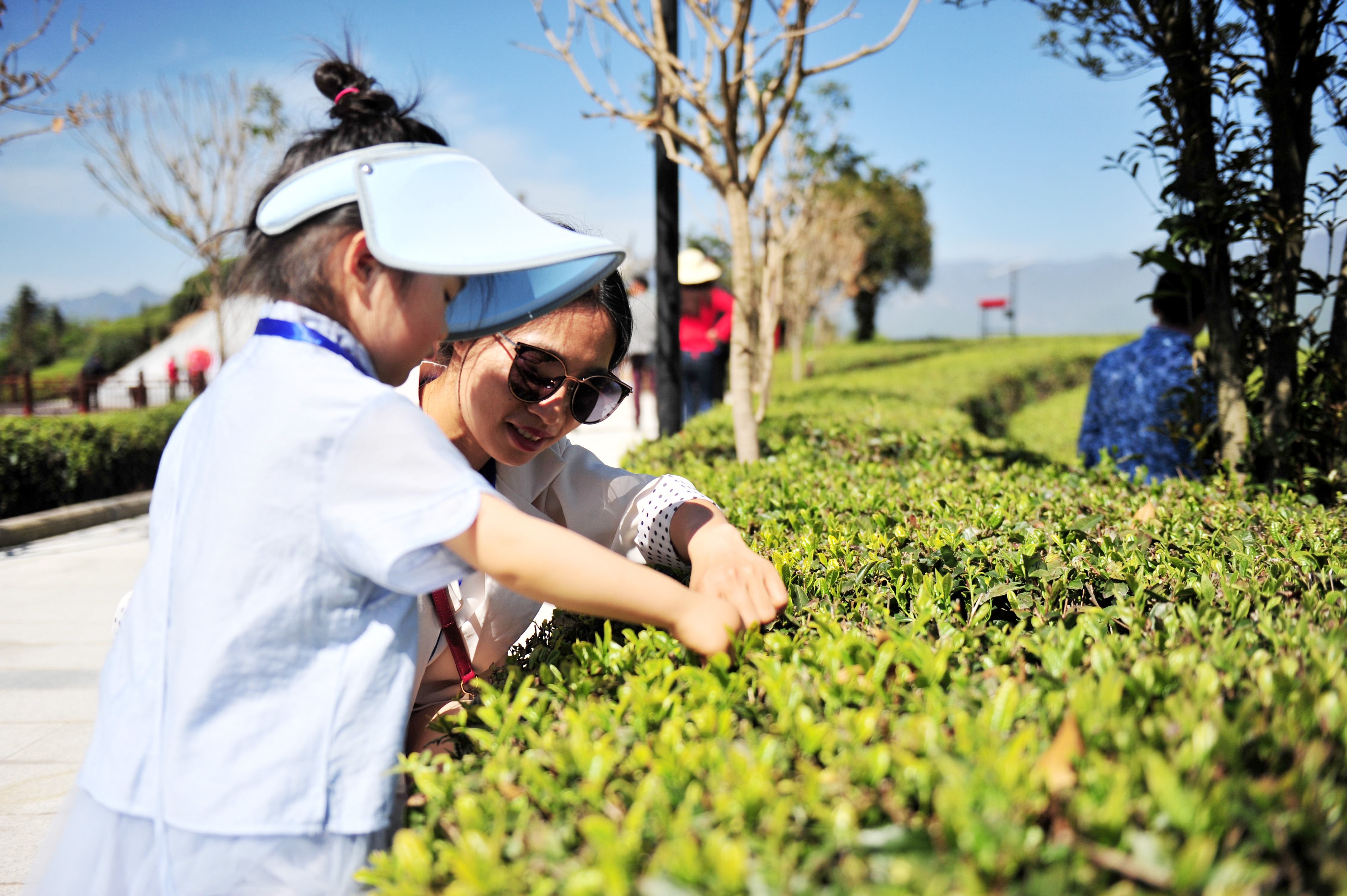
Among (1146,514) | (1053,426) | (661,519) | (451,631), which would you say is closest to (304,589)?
(451,631)

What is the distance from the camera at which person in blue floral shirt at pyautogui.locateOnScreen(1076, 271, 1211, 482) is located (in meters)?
4.34

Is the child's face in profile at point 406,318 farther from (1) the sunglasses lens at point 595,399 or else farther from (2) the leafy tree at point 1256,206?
(2) the leafy tree at point 1256,206

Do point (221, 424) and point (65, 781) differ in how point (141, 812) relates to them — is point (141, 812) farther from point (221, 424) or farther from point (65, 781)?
point (65, 781)

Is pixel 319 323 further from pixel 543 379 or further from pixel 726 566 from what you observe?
pixel 726 566

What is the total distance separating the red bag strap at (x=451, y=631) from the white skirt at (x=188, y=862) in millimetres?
596

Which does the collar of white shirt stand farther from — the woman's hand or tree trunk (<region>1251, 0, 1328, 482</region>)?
tree trunk (<region>1251, 0, 1328, 482</region>)

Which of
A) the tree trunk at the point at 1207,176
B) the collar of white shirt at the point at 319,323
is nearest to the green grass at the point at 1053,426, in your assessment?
the tree trunk at the point at 1207,176

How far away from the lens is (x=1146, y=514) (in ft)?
8.30

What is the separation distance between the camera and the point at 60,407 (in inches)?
813

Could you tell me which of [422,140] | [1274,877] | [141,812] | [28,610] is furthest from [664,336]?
[1274,877]

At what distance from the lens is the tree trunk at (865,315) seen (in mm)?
54000

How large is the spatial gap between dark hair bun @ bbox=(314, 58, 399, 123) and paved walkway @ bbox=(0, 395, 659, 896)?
2350mm

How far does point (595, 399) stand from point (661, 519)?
35 cm

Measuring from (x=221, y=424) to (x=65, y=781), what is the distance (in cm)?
258
